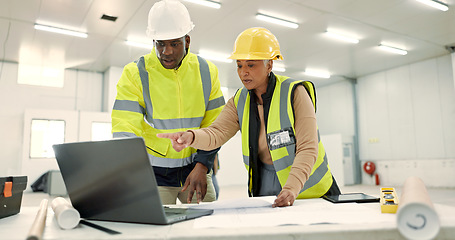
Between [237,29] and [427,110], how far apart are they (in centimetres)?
513

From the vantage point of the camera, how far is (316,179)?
1474mm

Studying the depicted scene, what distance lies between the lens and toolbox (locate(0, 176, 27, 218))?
1.00m

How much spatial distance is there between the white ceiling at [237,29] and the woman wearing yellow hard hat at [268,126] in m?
3.96

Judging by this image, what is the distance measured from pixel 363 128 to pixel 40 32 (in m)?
8.09

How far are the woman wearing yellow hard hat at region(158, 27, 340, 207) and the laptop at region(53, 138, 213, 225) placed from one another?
505 millimetres

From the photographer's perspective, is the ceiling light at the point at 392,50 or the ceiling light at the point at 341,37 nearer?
the ceiling light at the point at 341,37

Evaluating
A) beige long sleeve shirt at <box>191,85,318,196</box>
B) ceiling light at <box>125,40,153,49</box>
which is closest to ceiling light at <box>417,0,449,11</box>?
ceiling light at <box>125,40,153,49</box>

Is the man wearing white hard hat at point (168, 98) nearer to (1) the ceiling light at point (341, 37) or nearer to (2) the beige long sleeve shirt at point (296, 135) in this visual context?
(2) the beige long sleeve shirt at point (296, 135)

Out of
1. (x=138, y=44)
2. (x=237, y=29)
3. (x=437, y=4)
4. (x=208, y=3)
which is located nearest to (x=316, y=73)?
(x=237, y=29)

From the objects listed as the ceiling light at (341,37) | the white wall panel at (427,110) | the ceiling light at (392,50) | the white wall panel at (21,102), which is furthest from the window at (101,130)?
the white wall panel at (427,110)

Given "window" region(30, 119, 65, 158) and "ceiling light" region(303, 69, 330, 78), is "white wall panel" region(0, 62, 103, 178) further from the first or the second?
"ceiling light" region(303, 69, 330, 78)

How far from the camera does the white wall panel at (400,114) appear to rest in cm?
887

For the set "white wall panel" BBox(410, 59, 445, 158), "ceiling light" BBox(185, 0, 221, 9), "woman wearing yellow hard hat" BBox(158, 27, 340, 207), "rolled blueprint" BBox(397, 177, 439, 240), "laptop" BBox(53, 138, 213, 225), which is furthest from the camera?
"white wall panel" BBox(410, 59, 445, 158)

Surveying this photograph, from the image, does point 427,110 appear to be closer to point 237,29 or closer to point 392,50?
point 392,50
